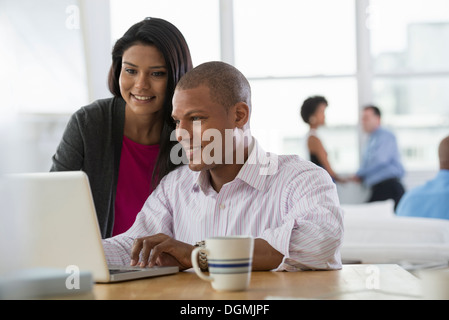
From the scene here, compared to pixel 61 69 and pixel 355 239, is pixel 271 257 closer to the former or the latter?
pixel 355 239

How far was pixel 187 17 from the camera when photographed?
5676mm

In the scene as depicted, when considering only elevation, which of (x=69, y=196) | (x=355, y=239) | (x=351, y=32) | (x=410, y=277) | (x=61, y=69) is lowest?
(x=355, y=239)

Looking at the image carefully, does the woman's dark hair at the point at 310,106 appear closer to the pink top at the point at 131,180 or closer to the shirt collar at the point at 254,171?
the pink top at the point at 131,180

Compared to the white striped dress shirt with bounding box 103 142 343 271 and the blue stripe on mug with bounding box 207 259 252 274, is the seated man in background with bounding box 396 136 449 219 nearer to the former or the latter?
the white striped dress shirt with bounding box 103 142 343 271

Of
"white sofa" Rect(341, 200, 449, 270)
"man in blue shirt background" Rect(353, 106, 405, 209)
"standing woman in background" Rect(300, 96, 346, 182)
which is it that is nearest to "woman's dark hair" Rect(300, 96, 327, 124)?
"standing woman in background" Rect(300, 96, 346, 182)

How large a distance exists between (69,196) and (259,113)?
4725 mm

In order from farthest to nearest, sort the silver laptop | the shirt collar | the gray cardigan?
the gray cardigan
the shirt collar
the silver laptop

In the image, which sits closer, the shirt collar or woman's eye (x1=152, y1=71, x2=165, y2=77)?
the shirt collar

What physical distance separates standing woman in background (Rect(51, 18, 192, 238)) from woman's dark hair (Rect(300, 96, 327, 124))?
3207 millimetres

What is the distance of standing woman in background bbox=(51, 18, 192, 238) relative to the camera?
74.7 inches

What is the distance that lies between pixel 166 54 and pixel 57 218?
889 millimetres

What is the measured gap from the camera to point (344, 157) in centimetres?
571

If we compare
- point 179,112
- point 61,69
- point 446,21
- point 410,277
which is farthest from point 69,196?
point 446,21

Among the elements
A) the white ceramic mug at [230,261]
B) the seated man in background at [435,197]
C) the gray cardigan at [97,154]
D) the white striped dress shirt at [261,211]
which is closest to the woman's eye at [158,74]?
the gray cardigan at [97,154]
